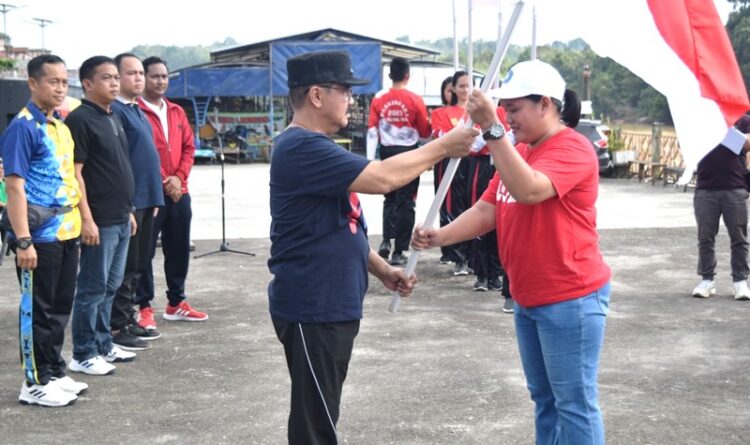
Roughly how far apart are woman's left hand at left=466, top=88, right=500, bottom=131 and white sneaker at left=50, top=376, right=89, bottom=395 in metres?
3.43

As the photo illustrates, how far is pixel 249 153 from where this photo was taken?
3089 centimetres

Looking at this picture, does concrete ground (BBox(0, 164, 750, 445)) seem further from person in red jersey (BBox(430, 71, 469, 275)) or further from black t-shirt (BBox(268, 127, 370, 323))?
black t-shirt (BBox(268, 127, 370, 323))

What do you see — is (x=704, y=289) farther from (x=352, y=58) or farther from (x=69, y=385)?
(x=352, y=58)

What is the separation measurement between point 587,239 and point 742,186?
5445mm

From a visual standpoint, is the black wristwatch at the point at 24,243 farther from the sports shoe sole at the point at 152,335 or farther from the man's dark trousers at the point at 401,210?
the man's dark trousers at the point at 401,210

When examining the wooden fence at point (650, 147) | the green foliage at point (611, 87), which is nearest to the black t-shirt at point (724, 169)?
the wooden fence at point (650, 147)

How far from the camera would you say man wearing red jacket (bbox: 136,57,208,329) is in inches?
295

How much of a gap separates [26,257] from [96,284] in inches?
34.3

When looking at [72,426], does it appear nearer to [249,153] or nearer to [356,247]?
[356,247]

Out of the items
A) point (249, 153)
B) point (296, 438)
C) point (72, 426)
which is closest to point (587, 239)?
point (296, 438)

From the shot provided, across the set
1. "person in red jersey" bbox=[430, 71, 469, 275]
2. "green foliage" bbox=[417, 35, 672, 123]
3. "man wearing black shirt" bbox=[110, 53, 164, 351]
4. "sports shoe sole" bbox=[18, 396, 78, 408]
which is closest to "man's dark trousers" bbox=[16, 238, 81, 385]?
"sports shoe sole" bbox=[18, 396, 78, 408]

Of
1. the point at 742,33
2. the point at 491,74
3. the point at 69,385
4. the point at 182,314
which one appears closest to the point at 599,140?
the point at 742,33

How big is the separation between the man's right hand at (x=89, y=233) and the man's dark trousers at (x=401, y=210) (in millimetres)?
4922

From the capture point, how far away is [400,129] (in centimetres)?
1056
